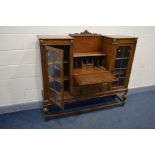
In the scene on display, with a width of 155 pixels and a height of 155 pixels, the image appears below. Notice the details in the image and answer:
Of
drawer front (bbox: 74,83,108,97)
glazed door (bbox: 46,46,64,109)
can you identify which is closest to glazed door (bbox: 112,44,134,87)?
drawer front (bbox: 74,83,108,97)

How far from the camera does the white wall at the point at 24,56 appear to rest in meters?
2.00

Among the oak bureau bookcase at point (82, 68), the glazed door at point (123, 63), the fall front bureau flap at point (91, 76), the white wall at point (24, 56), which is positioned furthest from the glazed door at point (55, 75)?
the glazed door at point (123, 63)

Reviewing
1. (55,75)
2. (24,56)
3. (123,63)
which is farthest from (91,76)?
(24,56)

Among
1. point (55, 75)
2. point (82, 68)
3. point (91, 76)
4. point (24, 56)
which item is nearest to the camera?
point (55, 75)

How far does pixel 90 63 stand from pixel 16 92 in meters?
1.18

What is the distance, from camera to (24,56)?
2.12 m

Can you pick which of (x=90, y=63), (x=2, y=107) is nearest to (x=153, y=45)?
(x=90, y=63)

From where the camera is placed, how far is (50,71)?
1923 millimetres

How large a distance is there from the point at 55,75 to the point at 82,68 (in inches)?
19.9

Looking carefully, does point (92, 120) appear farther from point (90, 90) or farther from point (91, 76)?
point (91, 76)

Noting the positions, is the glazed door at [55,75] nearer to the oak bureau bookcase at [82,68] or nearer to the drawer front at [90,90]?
the oak bureau bookcase at [82,68]
